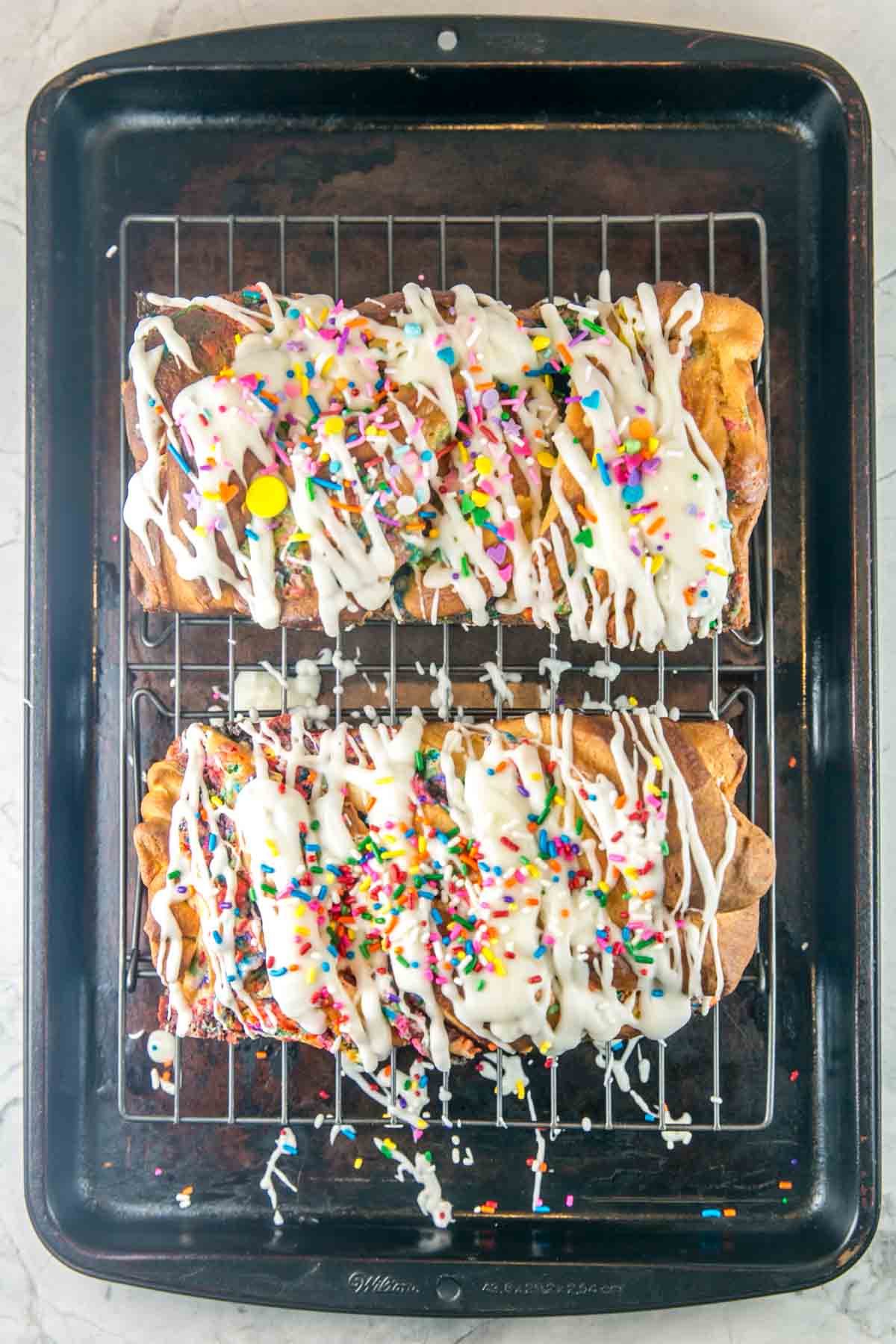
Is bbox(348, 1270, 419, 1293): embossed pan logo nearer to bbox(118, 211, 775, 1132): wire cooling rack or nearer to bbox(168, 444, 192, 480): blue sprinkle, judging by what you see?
bbox(118, 211, 775, 1132): wire cooling rack

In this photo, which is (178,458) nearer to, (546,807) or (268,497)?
(268,497)

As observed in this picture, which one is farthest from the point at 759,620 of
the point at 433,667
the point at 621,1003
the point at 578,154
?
the point at 578,154

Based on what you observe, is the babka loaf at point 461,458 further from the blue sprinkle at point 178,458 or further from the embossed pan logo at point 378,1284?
the embossed pan logo at point 378,1284

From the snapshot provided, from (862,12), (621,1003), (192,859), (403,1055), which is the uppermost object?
(862,12)

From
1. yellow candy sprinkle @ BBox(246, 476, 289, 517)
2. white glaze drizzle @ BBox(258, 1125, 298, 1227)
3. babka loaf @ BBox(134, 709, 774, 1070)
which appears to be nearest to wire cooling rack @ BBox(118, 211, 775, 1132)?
white glaze drizzle @ BBox(258, 1125, 298, 1227)

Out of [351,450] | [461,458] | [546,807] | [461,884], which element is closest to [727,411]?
[461,458]

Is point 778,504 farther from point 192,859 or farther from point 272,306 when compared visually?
point 192,859

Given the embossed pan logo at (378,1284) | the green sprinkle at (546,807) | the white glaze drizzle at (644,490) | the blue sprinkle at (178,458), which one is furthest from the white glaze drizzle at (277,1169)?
the blue sprinkle at (178,458)
